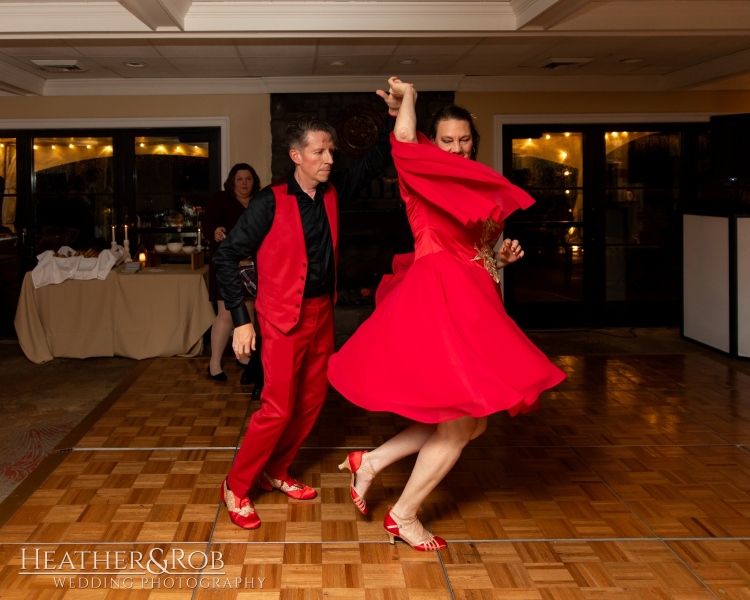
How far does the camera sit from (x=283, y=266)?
3035mm

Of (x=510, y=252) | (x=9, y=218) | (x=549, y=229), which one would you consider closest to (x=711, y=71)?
(x=549, y=229)

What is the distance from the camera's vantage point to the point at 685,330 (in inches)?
271

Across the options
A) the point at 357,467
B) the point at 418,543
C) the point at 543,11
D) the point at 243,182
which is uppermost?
the point at 543,11

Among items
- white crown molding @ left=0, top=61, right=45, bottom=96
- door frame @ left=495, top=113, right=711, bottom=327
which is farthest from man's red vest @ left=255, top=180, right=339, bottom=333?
door frame @ left=495, top=113, right=711, bottom=327

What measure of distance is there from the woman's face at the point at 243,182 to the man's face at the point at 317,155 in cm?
248

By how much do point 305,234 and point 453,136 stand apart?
2.18 feet

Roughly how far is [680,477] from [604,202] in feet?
14.5

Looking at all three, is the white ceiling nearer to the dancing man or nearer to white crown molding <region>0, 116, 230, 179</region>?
white crown molding <region>0, 116, 230, 179</region>

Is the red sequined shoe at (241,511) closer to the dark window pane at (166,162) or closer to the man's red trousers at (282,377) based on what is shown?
the man's red trousers at (282,377)

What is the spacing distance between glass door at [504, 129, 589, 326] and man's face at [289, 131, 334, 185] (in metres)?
4.75

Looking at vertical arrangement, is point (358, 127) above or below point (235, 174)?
above

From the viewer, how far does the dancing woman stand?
2.53 m

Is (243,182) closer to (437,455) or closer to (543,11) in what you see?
(543,11)

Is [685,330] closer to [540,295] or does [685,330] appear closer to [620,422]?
[540,295]
